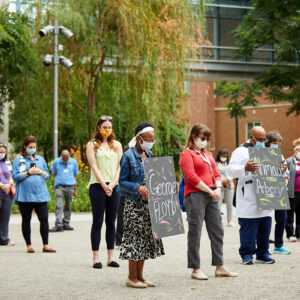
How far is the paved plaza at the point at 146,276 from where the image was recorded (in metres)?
6.89

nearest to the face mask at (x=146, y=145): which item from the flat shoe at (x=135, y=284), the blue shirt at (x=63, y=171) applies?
the flat shoe at (x=135, y=284)

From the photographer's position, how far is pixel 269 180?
9.37 metres

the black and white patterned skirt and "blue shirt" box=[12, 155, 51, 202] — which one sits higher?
"blue shirt" box=[12, 155, 51, 202]

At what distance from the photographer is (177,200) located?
7812 millimetres

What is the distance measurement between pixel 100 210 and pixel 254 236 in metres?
2.10

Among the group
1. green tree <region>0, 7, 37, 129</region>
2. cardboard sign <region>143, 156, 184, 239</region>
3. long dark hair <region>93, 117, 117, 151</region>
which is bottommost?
cardboard sign <region>143, 156, 184, 239</region>

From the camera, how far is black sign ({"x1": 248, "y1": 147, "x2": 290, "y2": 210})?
9078mm

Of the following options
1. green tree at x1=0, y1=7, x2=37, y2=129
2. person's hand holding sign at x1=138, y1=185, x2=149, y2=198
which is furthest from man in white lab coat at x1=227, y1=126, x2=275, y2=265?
green tree at x1=0, y1=7, x2=37, y2=129

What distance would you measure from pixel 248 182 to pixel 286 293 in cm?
256

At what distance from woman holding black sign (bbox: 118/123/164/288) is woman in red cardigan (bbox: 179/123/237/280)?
663 millimetres

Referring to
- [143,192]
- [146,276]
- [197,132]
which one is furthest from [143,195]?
[146,276]

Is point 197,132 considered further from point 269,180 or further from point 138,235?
point 269,180

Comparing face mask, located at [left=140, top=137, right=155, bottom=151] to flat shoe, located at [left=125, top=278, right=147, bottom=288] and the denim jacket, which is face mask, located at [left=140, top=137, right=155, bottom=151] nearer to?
the denim jacket

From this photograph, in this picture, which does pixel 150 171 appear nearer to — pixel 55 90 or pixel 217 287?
pixel 217 287
